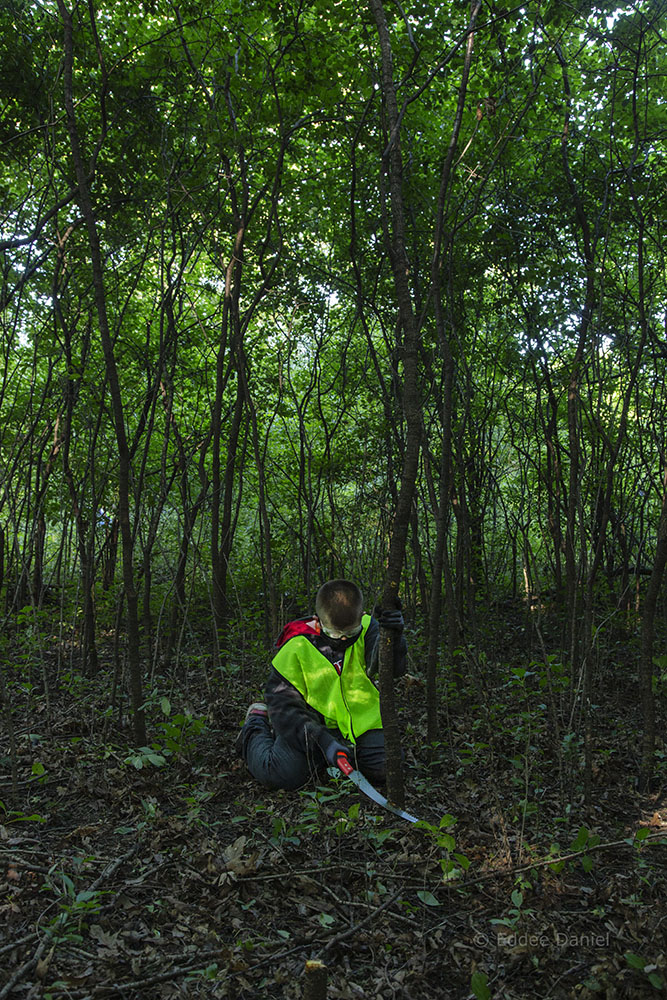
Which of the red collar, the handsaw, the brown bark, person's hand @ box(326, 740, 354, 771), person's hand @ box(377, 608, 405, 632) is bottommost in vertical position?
the handsaw

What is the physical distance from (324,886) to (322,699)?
1.38 m

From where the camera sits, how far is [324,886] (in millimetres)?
2668

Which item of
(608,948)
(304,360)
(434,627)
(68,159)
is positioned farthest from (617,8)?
(304,360)

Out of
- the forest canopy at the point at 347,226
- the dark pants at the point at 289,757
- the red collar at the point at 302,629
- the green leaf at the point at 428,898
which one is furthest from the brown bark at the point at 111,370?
the green leaf at the point at 428,898

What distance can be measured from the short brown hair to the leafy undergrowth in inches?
35.0

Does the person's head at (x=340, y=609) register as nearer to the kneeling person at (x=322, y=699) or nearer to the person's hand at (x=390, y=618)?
the kneeling person at (x=322, y=699)

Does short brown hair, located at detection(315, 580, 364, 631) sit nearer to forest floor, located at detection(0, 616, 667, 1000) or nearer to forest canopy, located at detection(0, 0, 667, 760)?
forest canopy, located at detection(0, 0, 667, 760)

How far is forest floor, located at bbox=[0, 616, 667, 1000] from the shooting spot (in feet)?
7.15

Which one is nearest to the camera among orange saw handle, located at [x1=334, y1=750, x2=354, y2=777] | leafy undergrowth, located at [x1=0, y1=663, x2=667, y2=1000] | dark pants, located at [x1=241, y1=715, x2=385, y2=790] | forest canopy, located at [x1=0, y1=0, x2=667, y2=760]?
leafy undergrowth, located at [x1=0, y1=663, x2=667, y2=1000]

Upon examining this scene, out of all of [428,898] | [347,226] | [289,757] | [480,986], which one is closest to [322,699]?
[289,757]

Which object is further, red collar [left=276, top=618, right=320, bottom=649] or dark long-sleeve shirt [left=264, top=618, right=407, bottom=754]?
red collar [left=276, top=618, right=320, bottom=649]

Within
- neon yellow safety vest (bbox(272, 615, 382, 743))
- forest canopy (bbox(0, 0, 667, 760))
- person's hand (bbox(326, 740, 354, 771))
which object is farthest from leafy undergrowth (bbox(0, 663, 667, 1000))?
forest canopy (bbox(0, 0, 667, 760))

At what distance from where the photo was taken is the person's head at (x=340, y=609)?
3.88 m

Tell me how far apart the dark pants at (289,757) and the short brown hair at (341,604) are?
2.29 feet
